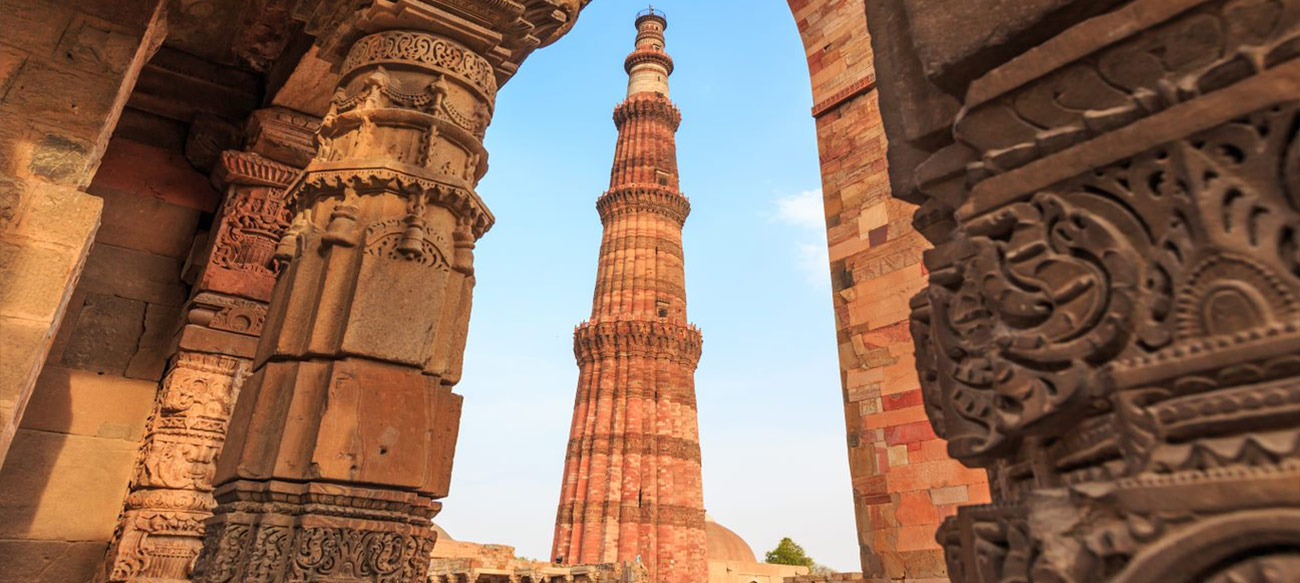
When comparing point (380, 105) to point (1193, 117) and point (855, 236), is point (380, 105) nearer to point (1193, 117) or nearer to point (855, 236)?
point (1193, 117)

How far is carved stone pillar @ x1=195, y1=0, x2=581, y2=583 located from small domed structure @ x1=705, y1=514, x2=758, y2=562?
2719 centimetres

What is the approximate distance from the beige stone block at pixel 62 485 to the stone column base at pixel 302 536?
7.83ft

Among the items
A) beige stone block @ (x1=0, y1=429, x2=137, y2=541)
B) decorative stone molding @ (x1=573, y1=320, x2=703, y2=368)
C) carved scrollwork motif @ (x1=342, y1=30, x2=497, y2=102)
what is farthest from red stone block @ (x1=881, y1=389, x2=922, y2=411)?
decorative stone molding @ (x1=573, y1=320, x2=703, y2=368)

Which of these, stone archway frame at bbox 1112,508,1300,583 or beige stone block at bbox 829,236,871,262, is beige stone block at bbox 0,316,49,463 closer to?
stone archway frame at bbox 1112,508,1300,583

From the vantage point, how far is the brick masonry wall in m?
5.20

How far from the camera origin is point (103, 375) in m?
4.46

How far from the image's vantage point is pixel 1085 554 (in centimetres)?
77

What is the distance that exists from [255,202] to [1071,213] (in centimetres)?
527

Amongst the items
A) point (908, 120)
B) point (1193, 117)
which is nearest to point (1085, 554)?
point (1193, 117)

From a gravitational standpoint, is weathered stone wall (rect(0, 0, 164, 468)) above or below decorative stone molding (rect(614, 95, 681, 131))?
below

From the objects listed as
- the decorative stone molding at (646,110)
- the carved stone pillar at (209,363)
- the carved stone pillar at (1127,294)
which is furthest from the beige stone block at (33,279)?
the decorative stone molding at (646,110)

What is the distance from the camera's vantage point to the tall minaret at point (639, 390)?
20.1 metres

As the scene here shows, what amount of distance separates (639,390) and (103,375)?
18.0 meters

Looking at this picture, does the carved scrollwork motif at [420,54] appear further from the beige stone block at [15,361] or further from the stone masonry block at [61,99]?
the beige stone block at [15,361]
